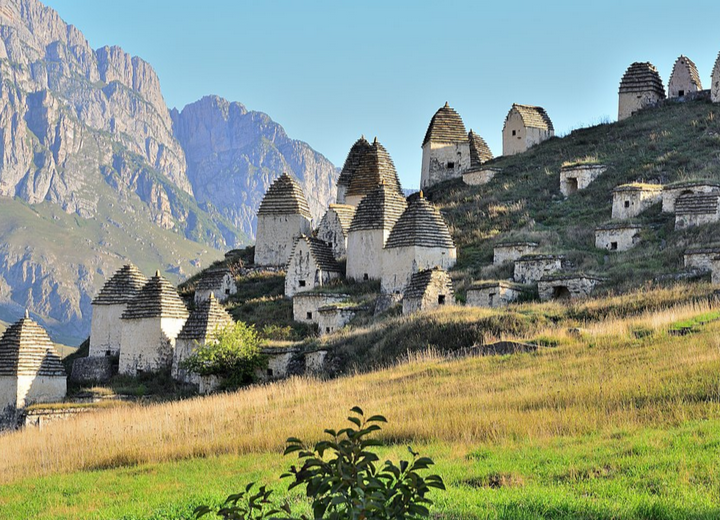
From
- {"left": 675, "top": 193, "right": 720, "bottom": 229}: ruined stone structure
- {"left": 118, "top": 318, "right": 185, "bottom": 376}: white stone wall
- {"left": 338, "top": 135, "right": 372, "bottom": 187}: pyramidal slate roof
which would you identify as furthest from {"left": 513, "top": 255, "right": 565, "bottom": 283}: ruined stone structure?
{"left": 338, "top": 135, "right": 372, "bottom": 187}: pyramidal slate roof

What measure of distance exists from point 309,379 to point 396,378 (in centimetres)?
436

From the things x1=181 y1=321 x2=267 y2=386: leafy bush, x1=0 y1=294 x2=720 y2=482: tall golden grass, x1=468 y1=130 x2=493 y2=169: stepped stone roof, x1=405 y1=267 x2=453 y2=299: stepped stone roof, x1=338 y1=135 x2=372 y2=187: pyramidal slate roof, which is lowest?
x1=0 y1=294 x2=720 y2=482: tall golden grass

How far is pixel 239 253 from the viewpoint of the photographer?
51812 mm

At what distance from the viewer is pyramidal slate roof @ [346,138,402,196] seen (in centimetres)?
4628

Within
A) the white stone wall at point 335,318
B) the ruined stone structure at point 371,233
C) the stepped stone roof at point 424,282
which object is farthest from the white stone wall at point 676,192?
the white stone wall at point 335,318

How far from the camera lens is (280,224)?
45281 mm

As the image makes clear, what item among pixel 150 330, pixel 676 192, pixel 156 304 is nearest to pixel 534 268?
pixel 676 192

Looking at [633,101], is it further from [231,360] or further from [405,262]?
[231,360]

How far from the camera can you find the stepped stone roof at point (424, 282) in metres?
31.5

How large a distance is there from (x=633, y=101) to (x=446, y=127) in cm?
1071

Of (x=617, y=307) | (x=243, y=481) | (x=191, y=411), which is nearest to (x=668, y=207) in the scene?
(x=617, y=307)

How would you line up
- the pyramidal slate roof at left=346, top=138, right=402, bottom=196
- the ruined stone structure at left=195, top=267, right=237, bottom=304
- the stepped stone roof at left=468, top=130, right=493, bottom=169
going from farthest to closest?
the stepped stone roof at left=468, top=130, right=493, bottom=169 → the pyramidal slate roof at left=346, top=138, right=402, bottom=196 → the ruined stone structure at left=195, top=267, right=237, bottom=304

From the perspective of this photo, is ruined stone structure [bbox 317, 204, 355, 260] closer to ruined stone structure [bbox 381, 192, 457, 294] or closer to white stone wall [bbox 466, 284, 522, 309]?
ruined stone structure [bbox 381, 192, 457, 294]

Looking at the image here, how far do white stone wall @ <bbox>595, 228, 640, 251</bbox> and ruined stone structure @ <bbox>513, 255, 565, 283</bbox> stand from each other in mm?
3270
